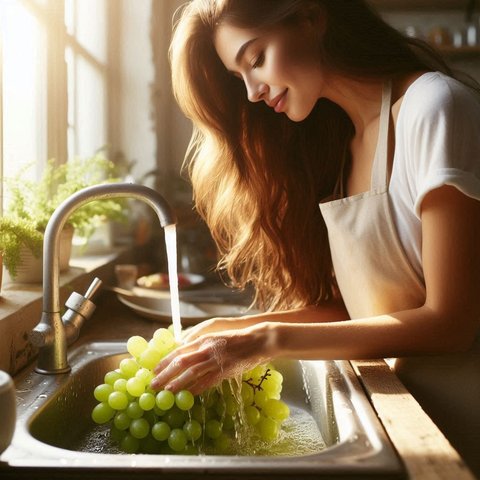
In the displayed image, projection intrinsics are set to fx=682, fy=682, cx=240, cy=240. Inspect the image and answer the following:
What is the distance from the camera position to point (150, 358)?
3.67 feet

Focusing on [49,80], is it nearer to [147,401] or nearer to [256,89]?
[256,89]

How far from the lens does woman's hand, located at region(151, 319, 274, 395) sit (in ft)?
3.37

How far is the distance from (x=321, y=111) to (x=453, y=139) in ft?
2.02

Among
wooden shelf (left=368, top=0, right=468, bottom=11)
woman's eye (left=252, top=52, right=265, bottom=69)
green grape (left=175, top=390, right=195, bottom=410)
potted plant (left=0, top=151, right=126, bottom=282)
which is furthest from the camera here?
wooden shelf (left=368, top=0, right=468, bottom=11)

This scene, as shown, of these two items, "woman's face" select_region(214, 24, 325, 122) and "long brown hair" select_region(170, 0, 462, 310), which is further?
"long brown hair" select_region(170, 0, 462, 310)

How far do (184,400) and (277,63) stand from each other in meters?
0.71

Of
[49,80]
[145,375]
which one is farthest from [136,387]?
[49,80]

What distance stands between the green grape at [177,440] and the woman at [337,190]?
79mm

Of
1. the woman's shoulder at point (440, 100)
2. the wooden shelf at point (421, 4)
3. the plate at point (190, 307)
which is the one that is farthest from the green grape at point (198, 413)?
the wooden shelf at point (421, 4)

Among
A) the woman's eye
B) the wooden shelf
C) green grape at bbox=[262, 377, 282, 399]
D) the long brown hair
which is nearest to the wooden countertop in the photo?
green grape at bbox=[262, 377, 282, 399]

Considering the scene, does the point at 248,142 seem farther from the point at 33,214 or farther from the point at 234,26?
the point at 33,214

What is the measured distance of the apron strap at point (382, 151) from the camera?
4.34 feet

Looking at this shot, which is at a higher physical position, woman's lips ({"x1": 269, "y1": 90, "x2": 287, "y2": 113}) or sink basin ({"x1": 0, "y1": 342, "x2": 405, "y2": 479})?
woman's lips ({"x1": 269, "y1": 90, "x2": 287, "y2": 113})

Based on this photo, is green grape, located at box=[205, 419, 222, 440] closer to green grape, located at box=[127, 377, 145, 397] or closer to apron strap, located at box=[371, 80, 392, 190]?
green grape, located at box=[127, 377, 145, 397]
